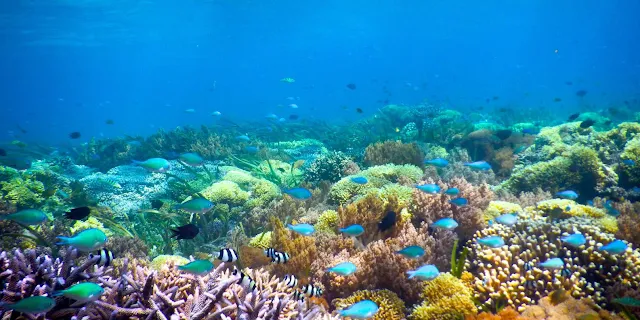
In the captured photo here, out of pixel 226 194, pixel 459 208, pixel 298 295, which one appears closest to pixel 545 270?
pixel 459 208

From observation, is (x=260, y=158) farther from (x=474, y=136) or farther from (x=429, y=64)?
(x=429, y=64)

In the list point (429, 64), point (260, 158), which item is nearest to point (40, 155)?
point (260, 158)

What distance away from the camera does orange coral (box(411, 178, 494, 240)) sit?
622 cm

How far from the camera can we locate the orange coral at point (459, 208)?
245 inches

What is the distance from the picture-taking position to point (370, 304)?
353 cm

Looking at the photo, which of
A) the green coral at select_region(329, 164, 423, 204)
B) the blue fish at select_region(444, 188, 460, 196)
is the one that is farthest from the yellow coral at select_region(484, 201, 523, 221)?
the green coral at select_region(329, 164, 423, 204)

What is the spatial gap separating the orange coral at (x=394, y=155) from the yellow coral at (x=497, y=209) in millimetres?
4113

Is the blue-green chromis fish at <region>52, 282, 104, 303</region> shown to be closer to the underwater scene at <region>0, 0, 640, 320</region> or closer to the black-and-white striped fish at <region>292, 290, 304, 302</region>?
the underwater scene at <region>0, 0, 640, 320</region>

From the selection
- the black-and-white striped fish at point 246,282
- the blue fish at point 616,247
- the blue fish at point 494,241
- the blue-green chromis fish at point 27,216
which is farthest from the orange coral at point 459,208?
the blue-green chromis fish at point 27,216

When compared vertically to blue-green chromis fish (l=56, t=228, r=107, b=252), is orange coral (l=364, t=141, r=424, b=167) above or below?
above

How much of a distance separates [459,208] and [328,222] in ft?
8.12

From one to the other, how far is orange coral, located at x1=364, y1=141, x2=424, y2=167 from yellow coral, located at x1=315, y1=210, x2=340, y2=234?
445cm

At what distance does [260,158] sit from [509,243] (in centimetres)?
983

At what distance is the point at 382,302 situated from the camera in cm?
455
